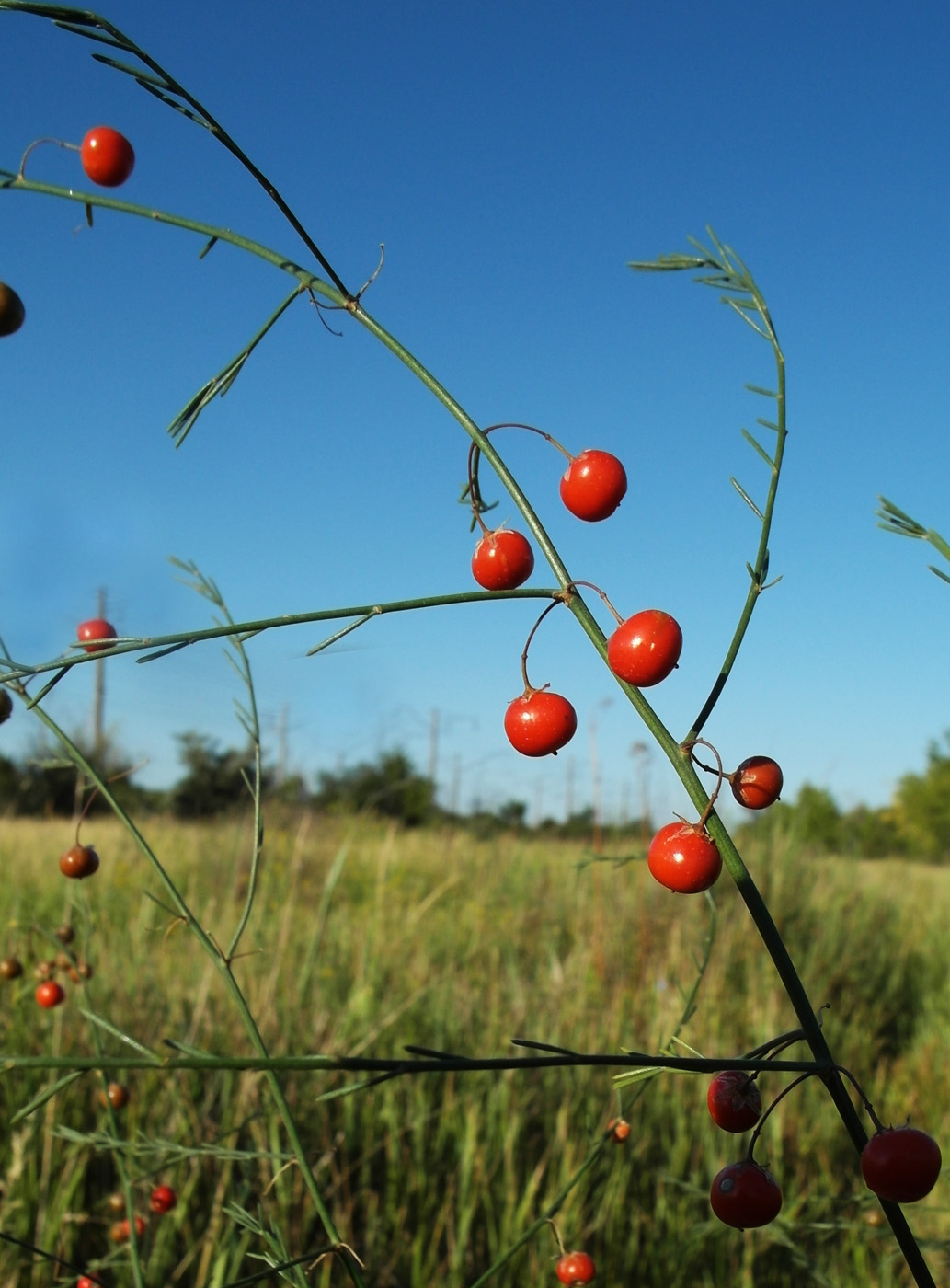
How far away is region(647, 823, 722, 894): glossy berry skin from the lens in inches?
17.7

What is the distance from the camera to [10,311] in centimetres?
57

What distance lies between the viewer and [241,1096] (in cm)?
199

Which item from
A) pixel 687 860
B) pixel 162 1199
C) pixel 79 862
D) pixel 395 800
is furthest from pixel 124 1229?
pixel 395 800

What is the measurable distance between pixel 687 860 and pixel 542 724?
114 mm

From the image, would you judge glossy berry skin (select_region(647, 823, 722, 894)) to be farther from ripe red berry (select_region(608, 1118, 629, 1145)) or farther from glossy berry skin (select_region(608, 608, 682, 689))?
ripe red berry (select_region(608, 1118, 629, 1145))

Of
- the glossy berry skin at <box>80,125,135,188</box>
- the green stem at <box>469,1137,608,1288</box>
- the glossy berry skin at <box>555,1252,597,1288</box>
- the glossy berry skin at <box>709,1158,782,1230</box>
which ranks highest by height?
the glossy berry skin at <box>80,125,135,188</box>

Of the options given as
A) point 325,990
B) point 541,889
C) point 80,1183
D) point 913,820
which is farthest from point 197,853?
point 913,820

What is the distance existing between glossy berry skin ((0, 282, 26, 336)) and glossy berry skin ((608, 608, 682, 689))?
40 centimetres

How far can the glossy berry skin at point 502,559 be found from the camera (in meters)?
0.54

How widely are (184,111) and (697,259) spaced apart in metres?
0.30

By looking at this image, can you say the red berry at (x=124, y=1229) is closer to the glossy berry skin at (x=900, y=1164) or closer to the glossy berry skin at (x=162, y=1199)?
the glossy berry skin at (x=162, y=1199)

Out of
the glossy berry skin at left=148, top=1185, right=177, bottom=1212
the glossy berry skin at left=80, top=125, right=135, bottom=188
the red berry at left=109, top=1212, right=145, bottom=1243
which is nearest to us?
the glossy berry skin at left=80, top=125, right=135, bottom=188

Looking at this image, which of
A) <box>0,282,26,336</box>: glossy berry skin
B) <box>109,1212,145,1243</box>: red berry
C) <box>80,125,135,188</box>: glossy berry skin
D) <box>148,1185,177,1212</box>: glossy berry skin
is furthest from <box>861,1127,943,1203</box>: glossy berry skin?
<box>109,1212,145,1243</box>: red berry

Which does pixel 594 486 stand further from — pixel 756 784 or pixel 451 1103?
pixel 451 1103
